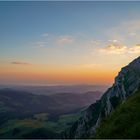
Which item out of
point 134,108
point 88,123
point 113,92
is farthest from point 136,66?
point 134,108

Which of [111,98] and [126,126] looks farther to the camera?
[111,98]

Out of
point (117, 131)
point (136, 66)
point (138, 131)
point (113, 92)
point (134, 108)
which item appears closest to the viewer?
point (138, 131)

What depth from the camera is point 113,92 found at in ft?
480

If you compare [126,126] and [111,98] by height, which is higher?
[111,98]

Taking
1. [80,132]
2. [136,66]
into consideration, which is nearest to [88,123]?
[80,132]

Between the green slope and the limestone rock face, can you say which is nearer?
the green slope

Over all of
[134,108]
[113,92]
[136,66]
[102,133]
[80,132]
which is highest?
[136,66]

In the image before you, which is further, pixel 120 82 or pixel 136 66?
pixel 136 66

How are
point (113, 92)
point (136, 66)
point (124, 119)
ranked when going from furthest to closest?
point (136, 66), point (113, 92), point (124, 119)

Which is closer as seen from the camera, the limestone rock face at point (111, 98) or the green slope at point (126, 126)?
the green slope at point (126, 126)

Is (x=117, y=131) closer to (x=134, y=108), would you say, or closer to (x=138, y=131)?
(x=138, y=131)

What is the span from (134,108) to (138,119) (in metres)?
3.42

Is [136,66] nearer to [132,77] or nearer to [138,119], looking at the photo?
[132,77]

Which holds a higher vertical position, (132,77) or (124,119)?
(132,77)
